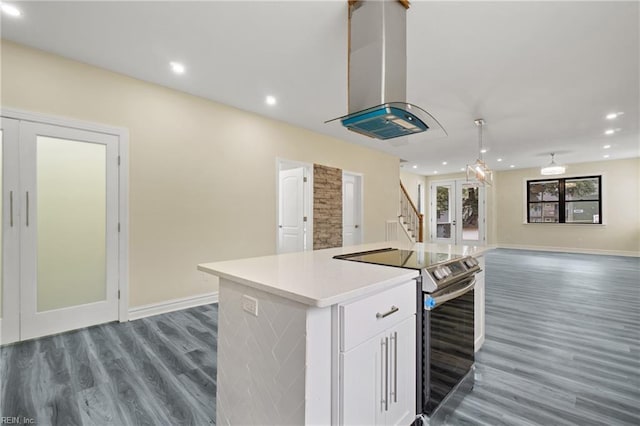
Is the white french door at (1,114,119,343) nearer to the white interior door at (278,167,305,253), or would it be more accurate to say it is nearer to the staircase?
the white interior door at (278,167,305,253)

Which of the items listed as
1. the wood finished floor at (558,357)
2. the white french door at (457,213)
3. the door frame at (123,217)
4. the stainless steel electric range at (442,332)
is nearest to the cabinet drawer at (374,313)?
the stainless steel electric range at (442,332)

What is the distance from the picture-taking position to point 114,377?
2107 millimetres

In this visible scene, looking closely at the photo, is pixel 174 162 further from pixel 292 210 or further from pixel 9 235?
pixel 292 210

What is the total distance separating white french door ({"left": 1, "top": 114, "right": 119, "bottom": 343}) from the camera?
2654 mm

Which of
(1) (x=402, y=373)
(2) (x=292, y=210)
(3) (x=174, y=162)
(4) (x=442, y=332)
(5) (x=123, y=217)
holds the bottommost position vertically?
(1) (x=402, y=373)

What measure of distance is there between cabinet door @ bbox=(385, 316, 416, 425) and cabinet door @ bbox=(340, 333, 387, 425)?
70mm

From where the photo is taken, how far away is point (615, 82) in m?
3.33

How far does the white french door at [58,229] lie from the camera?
2.65 meters

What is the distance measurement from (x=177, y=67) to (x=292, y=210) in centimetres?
289

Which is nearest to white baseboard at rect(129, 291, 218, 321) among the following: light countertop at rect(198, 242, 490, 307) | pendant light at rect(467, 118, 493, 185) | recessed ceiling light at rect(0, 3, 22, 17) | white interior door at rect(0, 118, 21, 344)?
white interior door at rect(0, 118, 21, 344)

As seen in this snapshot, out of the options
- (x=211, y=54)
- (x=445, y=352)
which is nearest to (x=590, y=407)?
(x=445, y=352)

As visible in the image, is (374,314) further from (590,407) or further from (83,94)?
(83,94)

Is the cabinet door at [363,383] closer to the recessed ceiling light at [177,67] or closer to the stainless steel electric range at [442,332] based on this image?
the stainless steel electric range at [442,332]

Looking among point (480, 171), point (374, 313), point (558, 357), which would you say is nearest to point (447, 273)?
point (374, 313)
